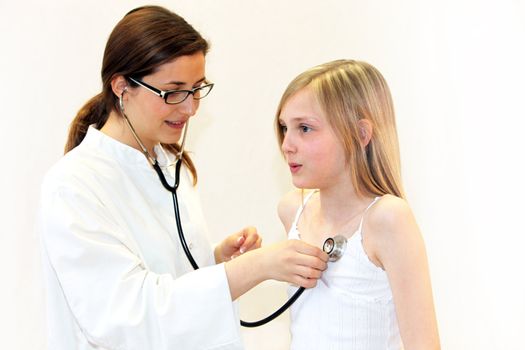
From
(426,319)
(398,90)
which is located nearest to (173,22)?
(426,319)

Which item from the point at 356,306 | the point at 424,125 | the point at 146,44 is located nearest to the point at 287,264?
the point at 356,306

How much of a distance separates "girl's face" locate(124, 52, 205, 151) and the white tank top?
0.43 meters

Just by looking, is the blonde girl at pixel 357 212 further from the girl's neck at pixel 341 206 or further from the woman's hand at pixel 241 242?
the woman's hand at pixel 241 242

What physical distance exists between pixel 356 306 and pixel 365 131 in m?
0.33

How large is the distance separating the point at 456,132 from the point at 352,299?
4.39ft

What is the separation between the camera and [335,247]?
4.04ft

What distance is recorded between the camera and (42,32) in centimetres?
221

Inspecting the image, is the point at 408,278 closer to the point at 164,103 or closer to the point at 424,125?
the point at 164,103

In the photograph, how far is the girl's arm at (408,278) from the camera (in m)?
1.18

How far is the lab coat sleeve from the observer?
1207mm

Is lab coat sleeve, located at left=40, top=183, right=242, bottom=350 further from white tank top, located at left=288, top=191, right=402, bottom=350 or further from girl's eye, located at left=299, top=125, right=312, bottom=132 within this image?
girl's eye, located at left=299, top=125, right=312, bottom=132

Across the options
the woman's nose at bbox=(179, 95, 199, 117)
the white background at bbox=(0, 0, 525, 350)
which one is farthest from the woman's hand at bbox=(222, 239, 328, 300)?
the white background at bbox=(0, 0, 525, 350)

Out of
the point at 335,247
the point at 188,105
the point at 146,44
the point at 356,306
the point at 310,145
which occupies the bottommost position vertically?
the point at 356,306

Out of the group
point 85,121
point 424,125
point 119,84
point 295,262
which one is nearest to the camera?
point 295,262
